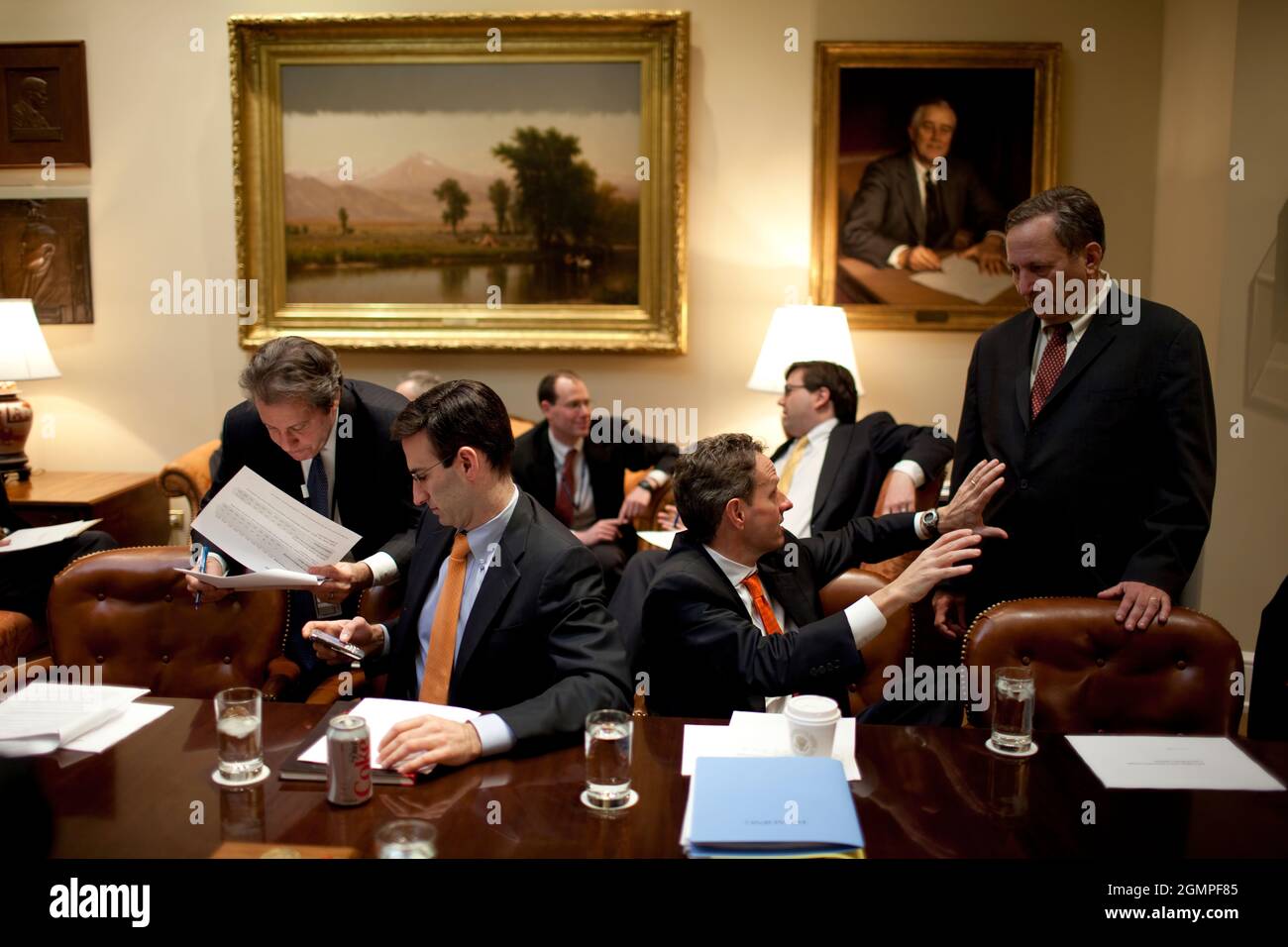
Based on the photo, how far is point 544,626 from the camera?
2.24 metres

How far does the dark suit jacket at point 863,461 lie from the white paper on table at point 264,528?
2.20 metres

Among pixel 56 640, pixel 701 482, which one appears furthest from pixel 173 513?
pixel 701 482

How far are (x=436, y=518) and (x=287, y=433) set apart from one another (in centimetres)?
59

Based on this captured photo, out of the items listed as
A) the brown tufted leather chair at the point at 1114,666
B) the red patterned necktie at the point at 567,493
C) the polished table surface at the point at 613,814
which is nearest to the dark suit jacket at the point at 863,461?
the red patterned necktie at the point at 567,493

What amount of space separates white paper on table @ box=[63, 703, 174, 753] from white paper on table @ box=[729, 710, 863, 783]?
113cm

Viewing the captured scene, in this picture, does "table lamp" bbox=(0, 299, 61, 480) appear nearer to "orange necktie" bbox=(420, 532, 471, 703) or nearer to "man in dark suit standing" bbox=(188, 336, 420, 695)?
"man in dark suit standing" bbox=(188, 336, 420, 695)

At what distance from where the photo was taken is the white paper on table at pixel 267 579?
2.47 meters

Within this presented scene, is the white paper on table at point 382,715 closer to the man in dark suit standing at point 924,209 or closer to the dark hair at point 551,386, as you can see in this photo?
the dark hair at point 551,386

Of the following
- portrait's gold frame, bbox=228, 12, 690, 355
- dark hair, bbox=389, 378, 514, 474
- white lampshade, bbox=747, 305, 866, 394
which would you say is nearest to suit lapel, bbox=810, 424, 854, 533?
white lampshade, bbox=747, 305, 866, 394

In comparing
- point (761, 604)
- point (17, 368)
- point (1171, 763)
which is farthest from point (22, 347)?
point (1171, 763)

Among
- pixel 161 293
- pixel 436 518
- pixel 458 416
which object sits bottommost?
pixel 436 518

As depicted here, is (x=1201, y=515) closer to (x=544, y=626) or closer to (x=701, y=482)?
(x=701, y=482)

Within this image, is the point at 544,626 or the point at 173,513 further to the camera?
the point at 173,513
